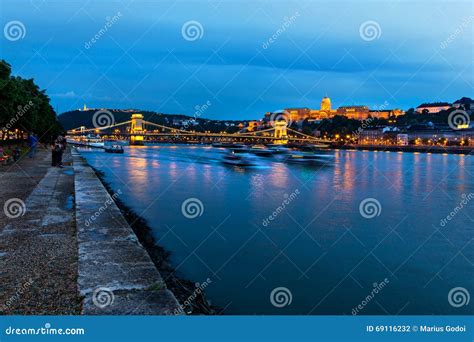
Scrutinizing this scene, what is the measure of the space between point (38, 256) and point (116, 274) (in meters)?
1.06

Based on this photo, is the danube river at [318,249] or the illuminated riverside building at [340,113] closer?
the danube river at [318,249]

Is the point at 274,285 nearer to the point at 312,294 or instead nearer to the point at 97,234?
the point at 312,294

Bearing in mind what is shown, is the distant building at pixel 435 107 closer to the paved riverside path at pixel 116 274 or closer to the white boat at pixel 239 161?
the white boat at pixel 239 161

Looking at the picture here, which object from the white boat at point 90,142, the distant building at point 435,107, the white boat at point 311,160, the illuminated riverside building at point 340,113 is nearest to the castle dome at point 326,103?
the illuminated riverside building at point 340,113

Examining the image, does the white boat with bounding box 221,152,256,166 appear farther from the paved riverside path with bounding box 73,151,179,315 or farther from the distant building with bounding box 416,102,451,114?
the distant building with bounding box 416,102,451,114

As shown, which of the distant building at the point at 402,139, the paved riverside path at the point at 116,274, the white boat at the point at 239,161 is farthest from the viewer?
the distant building at the point at 402,139

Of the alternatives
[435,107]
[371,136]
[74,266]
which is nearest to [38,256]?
[74,266]

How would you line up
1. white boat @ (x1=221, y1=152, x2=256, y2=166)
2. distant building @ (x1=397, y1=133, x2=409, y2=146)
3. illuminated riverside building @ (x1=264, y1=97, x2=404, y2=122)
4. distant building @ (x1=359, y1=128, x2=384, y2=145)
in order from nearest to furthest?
white boat @ (x1=221, y1=152, x2=256, y2=166) → distant building @ (x1=397, y1=133, x2=409, y2=146) → distant building @ (x1=359, y1=128, x2=384, y2=145) → illuminated riverside building @ (x1=264, y1=97, x2=404, y2=122)

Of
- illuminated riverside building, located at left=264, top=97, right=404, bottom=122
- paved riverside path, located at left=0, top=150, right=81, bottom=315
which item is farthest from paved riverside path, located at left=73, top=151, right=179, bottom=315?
illuminated riverside building, located at left=264, top=97, right=404, bottom=122

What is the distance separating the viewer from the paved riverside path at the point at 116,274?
10.8 feet

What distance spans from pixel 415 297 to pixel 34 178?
993cm

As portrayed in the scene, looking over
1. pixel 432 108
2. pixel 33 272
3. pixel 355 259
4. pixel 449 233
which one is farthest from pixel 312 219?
pixel 432 108

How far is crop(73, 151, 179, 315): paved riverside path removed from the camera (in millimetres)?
3279

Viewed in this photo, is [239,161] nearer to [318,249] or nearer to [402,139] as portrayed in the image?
[318,249]
